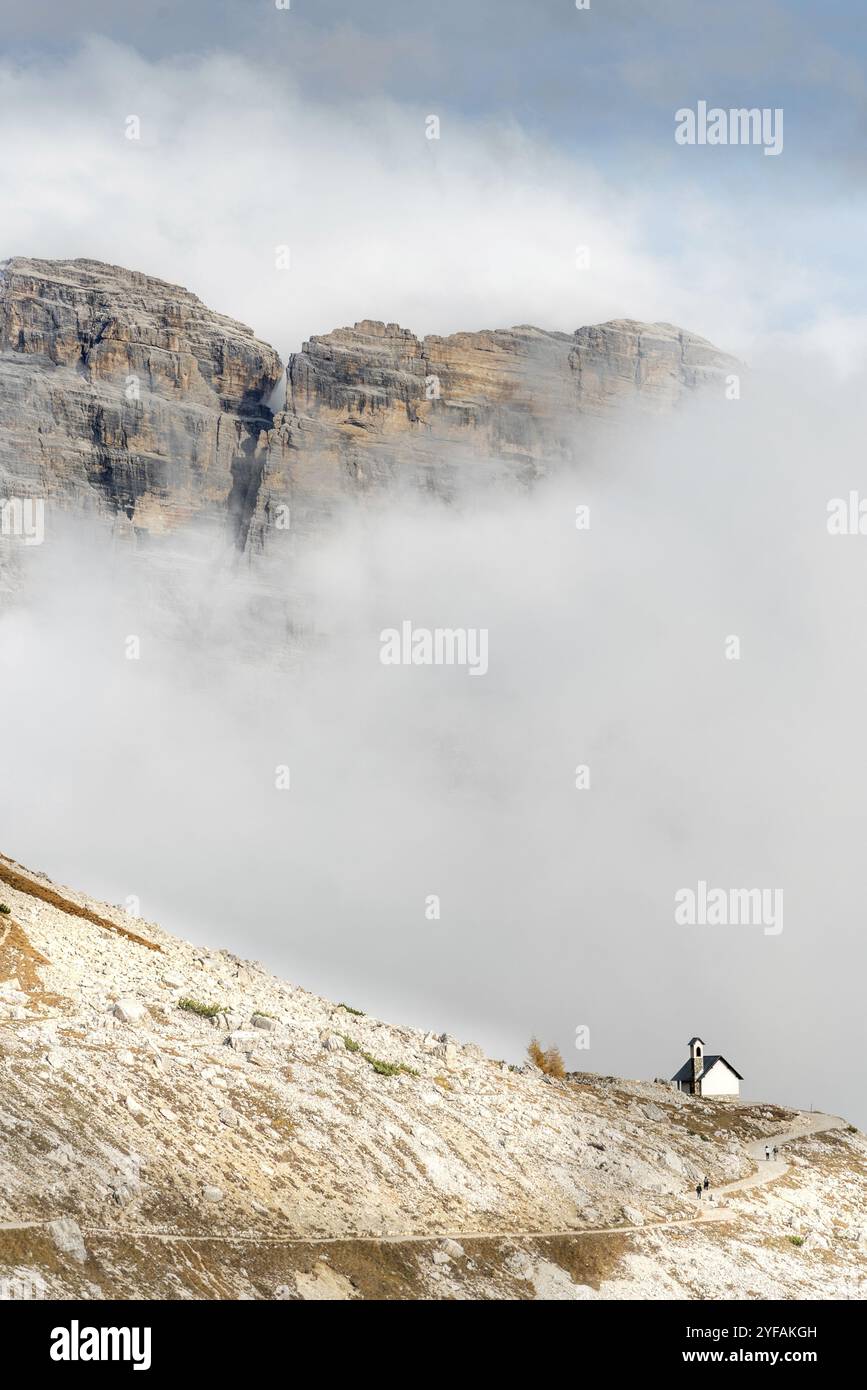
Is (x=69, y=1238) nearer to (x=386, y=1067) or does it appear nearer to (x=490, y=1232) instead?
(x=490, y=1232)

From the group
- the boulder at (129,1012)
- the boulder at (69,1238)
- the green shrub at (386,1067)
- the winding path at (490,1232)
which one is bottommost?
the winding path at (490,1232)

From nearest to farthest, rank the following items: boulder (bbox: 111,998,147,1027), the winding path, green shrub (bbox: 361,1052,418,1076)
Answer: the winding path → boulder (bbox: 111,998,147,1027) → green shrub (bbox: 361,1052,418,1076)

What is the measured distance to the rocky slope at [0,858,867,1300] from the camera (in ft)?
195

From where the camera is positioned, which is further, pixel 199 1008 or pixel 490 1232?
pixel 199 1008

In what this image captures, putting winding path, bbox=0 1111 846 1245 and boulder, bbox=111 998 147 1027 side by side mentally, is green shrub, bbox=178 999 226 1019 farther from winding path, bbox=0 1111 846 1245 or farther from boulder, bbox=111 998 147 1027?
winding path, bbox=0 1111 846 1245

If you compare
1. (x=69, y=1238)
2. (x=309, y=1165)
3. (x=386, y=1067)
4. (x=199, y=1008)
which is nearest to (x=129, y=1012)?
(x=199, y=1008)

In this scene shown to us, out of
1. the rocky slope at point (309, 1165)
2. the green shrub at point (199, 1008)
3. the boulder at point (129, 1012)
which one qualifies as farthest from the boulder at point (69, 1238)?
the green shrub at point (199, 1008)

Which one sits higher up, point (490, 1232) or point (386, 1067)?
point (386, 1067)

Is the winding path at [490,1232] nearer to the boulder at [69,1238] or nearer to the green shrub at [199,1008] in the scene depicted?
the boulder at [69,1238]

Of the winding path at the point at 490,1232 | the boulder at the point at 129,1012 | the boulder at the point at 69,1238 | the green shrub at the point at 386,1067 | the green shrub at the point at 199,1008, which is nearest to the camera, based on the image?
the boulder at the point at 69,1238

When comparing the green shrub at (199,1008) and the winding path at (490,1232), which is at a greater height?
the green shrub at (199,1008)

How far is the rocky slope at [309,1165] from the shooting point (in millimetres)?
59562

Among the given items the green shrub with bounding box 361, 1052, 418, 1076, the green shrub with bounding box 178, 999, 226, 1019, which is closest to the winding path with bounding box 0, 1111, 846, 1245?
the green shrub with bounding box 361, 1052, 418, 1076

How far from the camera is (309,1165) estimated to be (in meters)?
68.9
